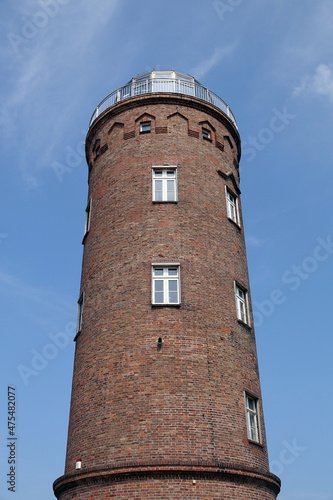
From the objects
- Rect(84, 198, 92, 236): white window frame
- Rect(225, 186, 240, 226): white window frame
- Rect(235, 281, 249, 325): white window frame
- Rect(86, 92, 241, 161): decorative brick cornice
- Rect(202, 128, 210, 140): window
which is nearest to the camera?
Rect(235, 281, 249, 325): white window frame

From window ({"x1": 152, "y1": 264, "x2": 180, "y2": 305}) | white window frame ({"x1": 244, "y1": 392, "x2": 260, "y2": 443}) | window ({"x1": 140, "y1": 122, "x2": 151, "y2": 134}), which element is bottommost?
white window frame ({"x1": 244, "y1": 392, "x2": 260, "y2": 443})

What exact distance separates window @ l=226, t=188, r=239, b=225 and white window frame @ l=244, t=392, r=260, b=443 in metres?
7.04

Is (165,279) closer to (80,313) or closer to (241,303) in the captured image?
(241,303)

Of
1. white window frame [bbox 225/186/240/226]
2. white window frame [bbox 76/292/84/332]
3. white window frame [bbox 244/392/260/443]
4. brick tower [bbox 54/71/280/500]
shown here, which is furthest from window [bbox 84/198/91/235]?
white window frame [bbox 244/392/260/443]

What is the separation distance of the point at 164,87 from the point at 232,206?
588 centimetres

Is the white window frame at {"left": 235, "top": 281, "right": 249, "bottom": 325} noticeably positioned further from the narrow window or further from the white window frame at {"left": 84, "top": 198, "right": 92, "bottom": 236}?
the white window frame at {"left": 84, "top": 198, "right": 92, "bottom": 236}

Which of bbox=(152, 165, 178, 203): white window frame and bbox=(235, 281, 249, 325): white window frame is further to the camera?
bbox=(152, 165, 178, 203): white window frame

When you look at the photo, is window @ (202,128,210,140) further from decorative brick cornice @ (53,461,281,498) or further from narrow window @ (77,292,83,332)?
decorative brick cornice @ (53,461,281,498)

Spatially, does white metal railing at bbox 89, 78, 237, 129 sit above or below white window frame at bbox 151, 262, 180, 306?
above

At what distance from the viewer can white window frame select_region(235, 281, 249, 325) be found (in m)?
18.6

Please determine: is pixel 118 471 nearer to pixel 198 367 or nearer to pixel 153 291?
pixel 198 367

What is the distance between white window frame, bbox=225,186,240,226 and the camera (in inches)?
822

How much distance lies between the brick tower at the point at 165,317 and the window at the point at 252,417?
0.21ft

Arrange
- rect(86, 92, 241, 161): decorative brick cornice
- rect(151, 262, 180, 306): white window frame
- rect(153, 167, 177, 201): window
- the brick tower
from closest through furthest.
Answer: the brick tower < rect(151, 262, 180, 306): white window frame < rect(153, 167, 177, 201): window < rect(86, 92, 241, 161): decorative brick cornice
